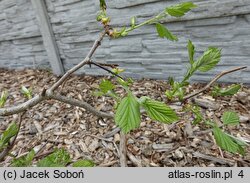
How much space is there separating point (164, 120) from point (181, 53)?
157 centimetres

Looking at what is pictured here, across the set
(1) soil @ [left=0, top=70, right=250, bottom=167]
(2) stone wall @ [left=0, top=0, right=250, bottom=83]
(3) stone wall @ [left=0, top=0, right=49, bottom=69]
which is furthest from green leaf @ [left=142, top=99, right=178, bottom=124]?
(3) stone wall @ [left=0, top=0, right=49, bottom=69]

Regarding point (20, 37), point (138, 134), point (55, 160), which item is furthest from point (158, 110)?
point (20, 37)

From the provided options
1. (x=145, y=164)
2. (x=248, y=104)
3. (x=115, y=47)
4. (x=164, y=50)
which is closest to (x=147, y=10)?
(x=164, y=50)

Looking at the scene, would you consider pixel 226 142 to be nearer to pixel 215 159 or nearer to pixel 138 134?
pixel 215 159

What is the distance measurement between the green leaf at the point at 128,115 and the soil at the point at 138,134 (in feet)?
2.00

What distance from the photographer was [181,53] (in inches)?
82.5

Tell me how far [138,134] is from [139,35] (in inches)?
35.7

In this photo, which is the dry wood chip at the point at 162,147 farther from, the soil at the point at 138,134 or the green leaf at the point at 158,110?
the green leaf at the point at 158,110

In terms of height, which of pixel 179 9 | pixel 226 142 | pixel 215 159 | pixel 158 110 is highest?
pixel 179 9

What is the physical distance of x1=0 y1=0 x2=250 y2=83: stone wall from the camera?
6.01ft

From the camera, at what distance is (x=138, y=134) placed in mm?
1660

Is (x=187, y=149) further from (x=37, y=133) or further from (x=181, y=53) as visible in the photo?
(x=37, y=133)

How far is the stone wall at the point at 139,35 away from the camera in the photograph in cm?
183

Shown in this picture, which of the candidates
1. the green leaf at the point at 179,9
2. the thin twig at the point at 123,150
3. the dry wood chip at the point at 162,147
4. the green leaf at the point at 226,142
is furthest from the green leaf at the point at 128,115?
the dry wood chip at the point at 162,147
